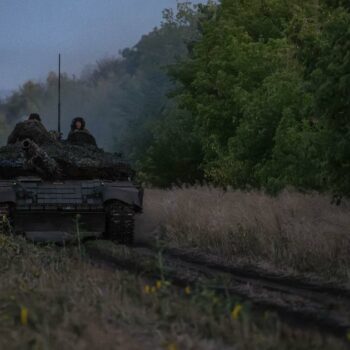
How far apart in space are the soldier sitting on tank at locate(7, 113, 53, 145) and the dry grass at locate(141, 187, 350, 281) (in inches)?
125

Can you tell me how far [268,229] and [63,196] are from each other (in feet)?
16.0

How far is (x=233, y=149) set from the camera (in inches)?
1189

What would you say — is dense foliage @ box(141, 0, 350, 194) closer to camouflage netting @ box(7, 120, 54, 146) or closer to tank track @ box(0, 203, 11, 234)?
camouflage netting @ box(7, 120, 54, 146)

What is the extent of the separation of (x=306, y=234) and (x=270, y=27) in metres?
22.8

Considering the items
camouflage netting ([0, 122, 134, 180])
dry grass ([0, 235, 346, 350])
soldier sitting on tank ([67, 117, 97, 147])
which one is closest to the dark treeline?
camouflage netting ([0, 122, 134, 180])

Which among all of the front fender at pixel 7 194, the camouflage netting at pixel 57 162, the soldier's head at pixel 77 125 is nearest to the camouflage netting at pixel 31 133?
the camouflage netting at pixel 57 162

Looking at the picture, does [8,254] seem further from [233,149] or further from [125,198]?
[233,149]

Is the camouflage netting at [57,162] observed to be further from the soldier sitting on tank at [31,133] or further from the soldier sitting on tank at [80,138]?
the soldier sitting on tank at [80,138]

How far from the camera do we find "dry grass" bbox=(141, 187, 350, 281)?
44.8ft

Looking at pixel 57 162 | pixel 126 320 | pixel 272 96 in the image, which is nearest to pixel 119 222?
pixel 57 162

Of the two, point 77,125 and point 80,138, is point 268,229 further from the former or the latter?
point 77,125

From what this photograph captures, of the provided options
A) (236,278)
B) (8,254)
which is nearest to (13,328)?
(236,278)

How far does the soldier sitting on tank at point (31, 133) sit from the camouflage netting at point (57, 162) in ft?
0.63

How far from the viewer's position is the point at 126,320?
7645mm
